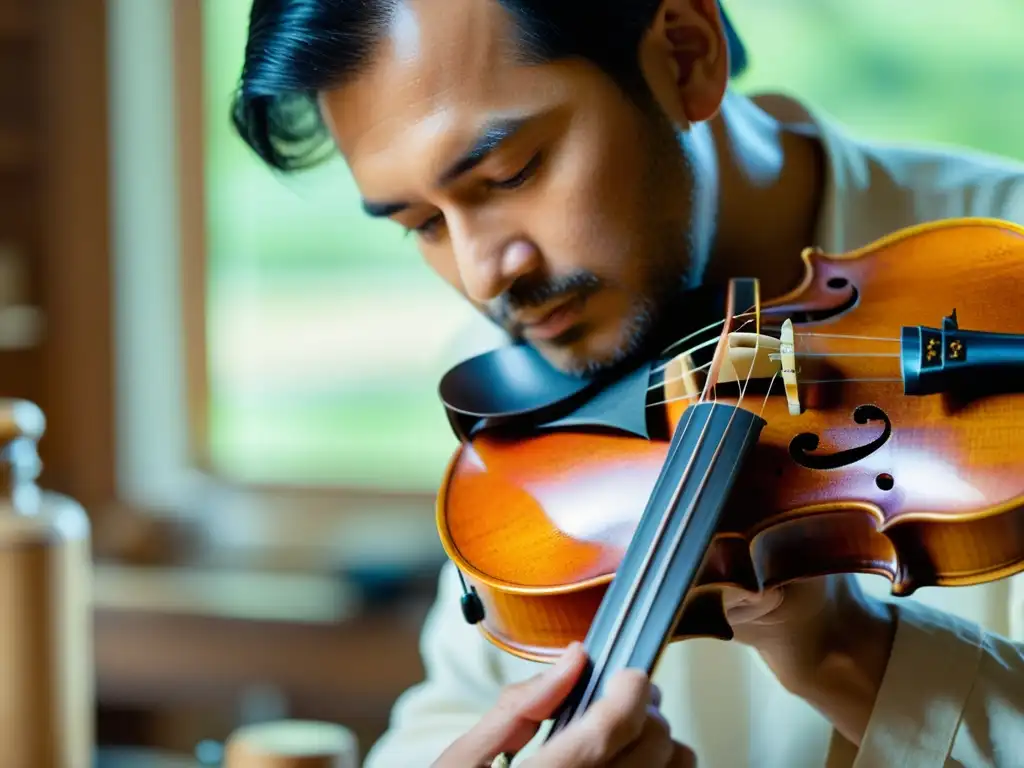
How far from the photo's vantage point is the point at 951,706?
46cm

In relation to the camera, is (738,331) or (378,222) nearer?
(738,331)

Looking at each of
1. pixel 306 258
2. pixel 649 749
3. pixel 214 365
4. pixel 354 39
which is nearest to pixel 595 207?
pixel 354 39

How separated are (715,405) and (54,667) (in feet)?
A: 1.60

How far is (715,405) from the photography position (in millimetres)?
424

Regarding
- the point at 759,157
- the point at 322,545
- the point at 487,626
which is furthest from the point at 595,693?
the point at 322,545

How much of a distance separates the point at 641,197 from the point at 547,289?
6 cm

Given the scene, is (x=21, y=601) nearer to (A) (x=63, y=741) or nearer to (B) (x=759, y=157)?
(A) (x=63, y=741)

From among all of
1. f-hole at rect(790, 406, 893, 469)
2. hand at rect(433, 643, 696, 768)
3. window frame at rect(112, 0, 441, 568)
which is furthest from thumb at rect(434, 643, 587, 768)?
window frame at rect(112, 0, 441, 568)

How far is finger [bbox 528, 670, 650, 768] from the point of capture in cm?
37

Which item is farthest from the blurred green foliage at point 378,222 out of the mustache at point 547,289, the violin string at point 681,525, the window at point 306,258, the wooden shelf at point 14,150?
the wooden shelf at point 14,150

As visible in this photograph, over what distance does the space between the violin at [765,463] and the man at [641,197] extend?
3cm

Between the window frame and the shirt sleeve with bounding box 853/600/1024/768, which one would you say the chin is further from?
the window frame

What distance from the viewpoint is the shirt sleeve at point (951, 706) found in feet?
1.50

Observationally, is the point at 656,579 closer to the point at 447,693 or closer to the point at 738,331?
the point at 738,331
